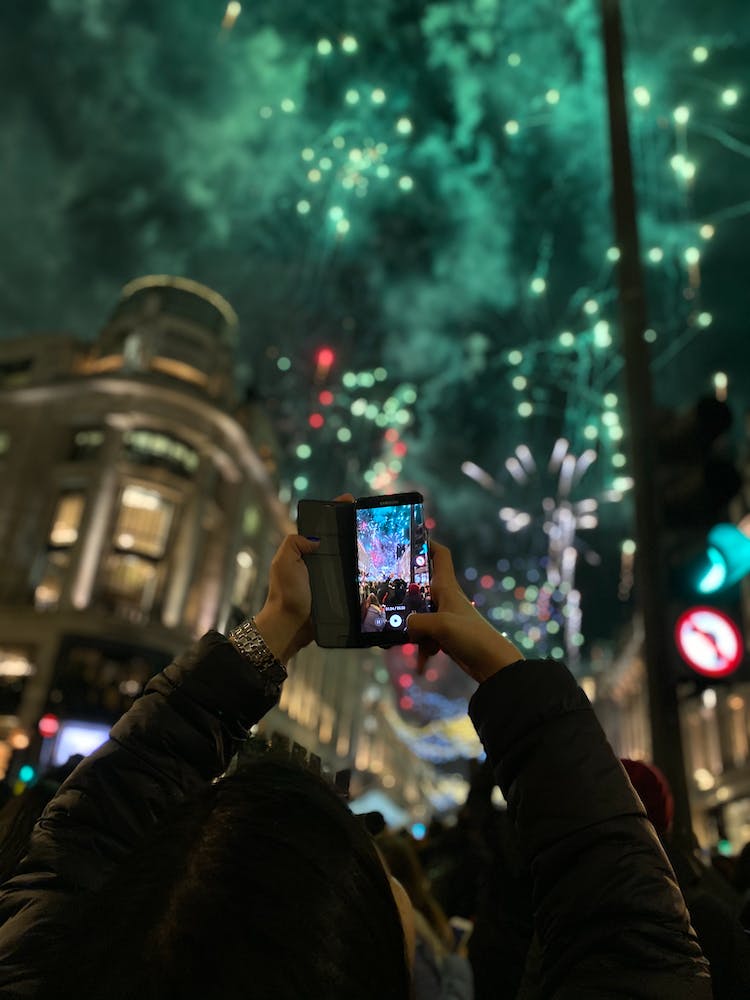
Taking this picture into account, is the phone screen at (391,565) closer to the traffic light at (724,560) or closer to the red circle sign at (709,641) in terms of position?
the traffic light at (724,560)

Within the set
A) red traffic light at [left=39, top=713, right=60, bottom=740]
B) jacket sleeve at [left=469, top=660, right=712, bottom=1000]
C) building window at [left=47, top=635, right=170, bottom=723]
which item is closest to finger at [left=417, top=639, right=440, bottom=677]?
jacket sleeve at [left=469, top=660, right=712, bottom=1000]

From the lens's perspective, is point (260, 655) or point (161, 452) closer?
point (260, 655)

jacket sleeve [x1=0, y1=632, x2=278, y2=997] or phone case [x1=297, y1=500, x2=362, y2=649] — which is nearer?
jacket sleeve [x1=0, y1=632, x2=278, y2=997]

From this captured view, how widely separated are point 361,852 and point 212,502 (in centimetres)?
4141

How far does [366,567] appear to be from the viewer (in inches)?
64.6

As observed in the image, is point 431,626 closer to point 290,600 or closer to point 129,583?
point 290,600

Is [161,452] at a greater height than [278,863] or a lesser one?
greater

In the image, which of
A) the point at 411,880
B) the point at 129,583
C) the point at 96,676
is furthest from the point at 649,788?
the point at 129,583

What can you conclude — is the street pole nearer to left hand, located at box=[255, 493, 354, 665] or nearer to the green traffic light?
the green traffic light

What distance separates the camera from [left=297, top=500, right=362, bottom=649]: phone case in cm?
161

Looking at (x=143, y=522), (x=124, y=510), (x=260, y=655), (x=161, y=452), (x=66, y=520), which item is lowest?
(x=260, y=655)

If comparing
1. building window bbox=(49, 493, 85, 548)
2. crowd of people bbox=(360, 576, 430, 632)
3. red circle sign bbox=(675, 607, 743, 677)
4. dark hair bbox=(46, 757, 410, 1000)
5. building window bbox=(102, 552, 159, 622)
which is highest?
building window bbox=(49, 493, 85, 548)

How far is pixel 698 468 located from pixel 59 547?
37.2 m

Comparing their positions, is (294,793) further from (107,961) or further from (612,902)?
(612,902)
